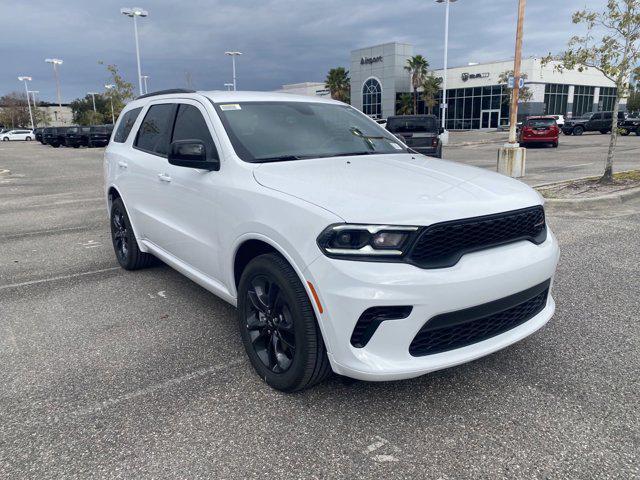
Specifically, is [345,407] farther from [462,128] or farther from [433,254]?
[462,128]

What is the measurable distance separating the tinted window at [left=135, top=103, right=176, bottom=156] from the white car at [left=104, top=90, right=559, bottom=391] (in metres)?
0.40

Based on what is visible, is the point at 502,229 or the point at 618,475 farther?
the point at 502,229

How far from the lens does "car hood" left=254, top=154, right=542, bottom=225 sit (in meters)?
2.56

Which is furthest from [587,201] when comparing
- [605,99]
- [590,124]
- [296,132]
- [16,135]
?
[16,135]

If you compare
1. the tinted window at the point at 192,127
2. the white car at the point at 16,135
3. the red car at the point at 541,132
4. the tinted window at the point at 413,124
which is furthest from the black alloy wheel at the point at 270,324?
the white car at the point at 16,135

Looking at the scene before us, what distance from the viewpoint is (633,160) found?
Answer: 18219mm

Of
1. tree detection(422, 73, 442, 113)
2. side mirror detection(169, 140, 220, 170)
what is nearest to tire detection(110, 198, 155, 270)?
side mirror detection(169, 140, 220, 170)

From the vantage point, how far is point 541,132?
2617cm

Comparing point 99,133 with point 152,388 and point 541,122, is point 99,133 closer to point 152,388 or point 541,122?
point 541,122

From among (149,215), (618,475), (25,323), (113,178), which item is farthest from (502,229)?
(113,178)

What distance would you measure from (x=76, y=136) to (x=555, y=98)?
4967 cm

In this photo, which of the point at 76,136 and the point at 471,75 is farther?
the point at 471,75

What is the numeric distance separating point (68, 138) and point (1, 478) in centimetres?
4417

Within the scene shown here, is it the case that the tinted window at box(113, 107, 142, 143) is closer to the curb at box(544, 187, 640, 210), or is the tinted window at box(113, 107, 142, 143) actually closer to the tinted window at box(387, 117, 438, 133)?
the curb at box(544, 187, 640, 210)
